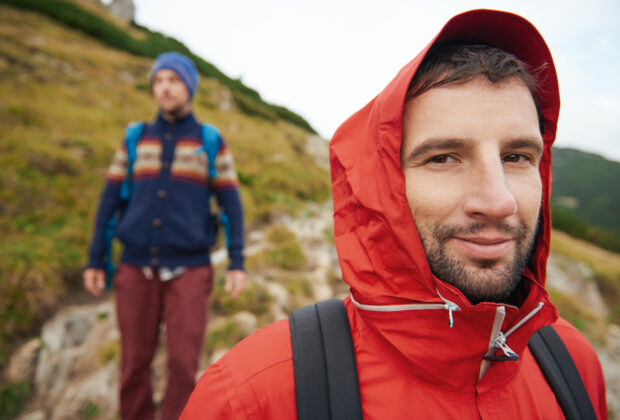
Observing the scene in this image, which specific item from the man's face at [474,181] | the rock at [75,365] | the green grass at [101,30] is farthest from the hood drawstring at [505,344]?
the green grass at [101,30]

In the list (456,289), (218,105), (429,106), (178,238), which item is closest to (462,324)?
(456,289)

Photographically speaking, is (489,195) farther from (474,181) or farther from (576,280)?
(576,280)

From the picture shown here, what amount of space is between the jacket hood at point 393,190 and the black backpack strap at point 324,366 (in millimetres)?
177

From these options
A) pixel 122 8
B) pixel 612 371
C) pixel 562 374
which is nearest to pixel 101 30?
pixel 562 374

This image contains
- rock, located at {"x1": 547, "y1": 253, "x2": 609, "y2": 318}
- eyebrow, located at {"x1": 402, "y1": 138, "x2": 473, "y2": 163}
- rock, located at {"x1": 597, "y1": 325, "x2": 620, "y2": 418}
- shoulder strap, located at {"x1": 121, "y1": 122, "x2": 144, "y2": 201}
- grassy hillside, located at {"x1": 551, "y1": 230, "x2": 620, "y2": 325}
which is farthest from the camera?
grassy hillside, located at {"x1": 551, "y1": 230, "x2": 620, "y2": 325}

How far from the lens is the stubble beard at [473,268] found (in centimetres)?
110

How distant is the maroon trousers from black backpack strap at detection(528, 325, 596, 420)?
7.43 ft

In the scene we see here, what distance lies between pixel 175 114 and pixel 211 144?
430 mm

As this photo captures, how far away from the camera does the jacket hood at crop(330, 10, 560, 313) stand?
1.14 metres

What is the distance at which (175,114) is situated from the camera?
108 inches

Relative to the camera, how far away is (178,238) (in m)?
2.51

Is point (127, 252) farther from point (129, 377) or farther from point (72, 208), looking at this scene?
point (72, 208)

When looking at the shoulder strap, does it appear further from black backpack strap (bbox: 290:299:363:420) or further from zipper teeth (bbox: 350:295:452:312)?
zipper teeth (bbox: 350:295:452:312)

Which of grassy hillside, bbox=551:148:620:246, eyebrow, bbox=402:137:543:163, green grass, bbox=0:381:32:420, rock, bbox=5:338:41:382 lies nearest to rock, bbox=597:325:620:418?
eyebrow, bbox=402:137:543:163
